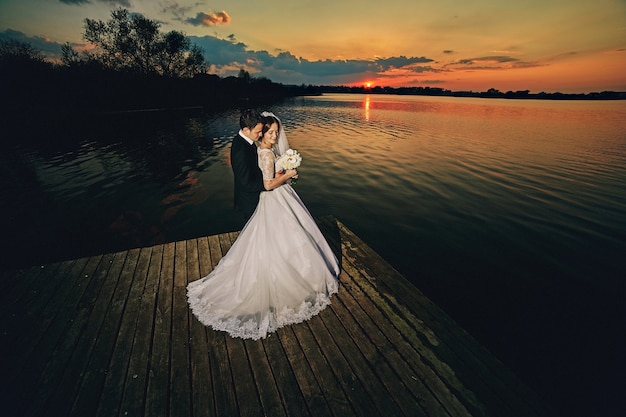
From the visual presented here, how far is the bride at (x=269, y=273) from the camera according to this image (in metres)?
4.07

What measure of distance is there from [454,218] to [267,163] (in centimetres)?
977

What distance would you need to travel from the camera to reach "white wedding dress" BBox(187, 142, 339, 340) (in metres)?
4.14

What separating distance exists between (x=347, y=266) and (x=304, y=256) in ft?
5.01

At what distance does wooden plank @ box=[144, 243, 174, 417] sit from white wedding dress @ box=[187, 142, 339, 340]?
444 millimetres

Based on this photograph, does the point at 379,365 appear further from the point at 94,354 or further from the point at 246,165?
the point at 94,354

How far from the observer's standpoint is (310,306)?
438cm

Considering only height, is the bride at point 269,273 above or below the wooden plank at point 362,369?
above

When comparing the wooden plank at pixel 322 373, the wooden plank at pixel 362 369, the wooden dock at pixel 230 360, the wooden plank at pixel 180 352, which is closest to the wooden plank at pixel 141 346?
the wooden dock at pixel 230 360

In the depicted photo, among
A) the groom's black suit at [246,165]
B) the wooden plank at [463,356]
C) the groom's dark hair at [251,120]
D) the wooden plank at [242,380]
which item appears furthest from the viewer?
the groom's black suit at [246,165]

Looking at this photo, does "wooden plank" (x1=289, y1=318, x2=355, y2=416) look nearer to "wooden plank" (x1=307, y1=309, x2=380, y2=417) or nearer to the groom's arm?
"wooden plank" (x1=307, y1=309, x2=380, y2=417)

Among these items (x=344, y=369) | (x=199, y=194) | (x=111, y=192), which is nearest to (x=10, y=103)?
(x=111, y=192)

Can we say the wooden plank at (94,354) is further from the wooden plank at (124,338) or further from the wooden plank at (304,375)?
the wooden plank at (304,375)

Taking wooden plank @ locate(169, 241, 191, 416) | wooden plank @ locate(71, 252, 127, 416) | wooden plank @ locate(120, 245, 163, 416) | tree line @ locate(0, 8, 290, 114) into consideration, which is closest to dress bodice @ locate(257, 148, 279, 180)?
wooden plank @ locate(169, 241, 191, 416)

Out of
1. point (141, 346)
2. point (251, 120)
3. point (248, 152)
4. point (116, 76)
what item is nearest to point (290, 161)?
point (248, 152)
